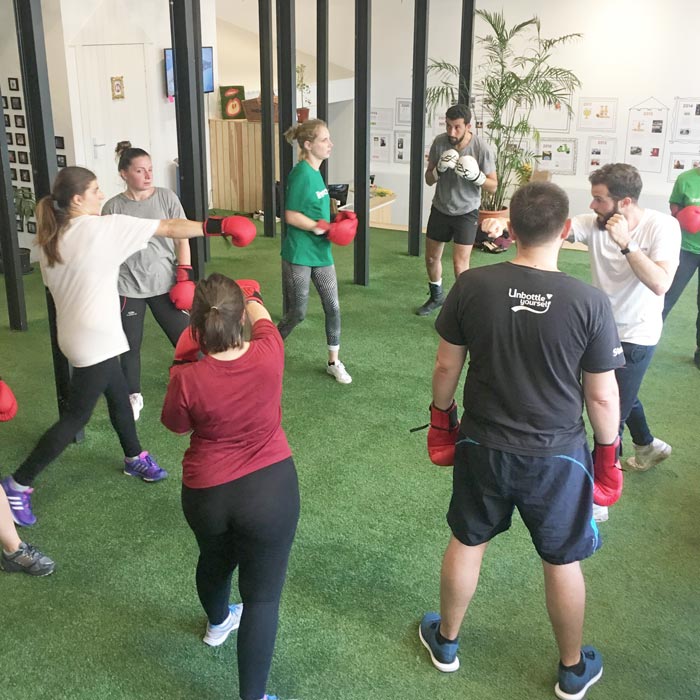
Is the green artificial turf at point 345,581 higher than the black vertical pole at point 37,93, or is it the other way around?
the black vertical pole at point 37,93

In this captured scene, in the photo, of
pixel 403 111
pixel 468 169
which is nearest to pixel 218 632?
pixel 468 169

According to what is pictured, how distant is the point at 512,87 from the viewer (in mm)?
7754

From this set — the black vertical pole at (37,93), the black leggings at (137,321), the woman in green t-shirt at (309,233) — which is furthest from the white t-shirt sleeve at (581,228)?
the black vertical pole at (37,93)

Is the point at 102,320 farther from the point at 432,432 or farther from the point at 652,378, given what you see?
the point at 652,378

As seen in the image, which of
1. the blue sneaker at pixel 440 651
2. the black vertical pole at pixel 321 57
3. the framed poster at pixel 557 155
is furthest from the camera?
the framed poster at pixel 557 155

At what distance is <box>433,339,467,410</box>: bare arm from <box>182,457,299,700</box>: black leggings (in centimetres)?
52

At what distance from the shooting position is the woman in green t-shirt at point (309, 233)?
438cm

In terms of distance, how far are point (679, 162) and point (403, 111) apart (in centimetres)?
351

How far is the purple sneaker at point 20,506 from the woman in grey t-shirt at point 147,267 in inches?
37.3

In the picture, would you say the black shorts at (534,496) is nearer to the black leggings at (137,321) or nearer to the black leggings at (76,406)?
the black leggings at (76,406)

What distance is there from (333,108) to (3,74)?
17.6 feet

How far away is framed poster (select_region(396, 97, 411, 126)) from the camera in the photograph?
10422 mm

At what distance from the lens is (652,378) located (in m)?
4.98

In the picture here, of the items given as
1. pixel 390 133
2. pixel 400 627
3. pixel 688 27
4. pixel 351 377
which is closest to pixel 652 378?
pixel 351 377
